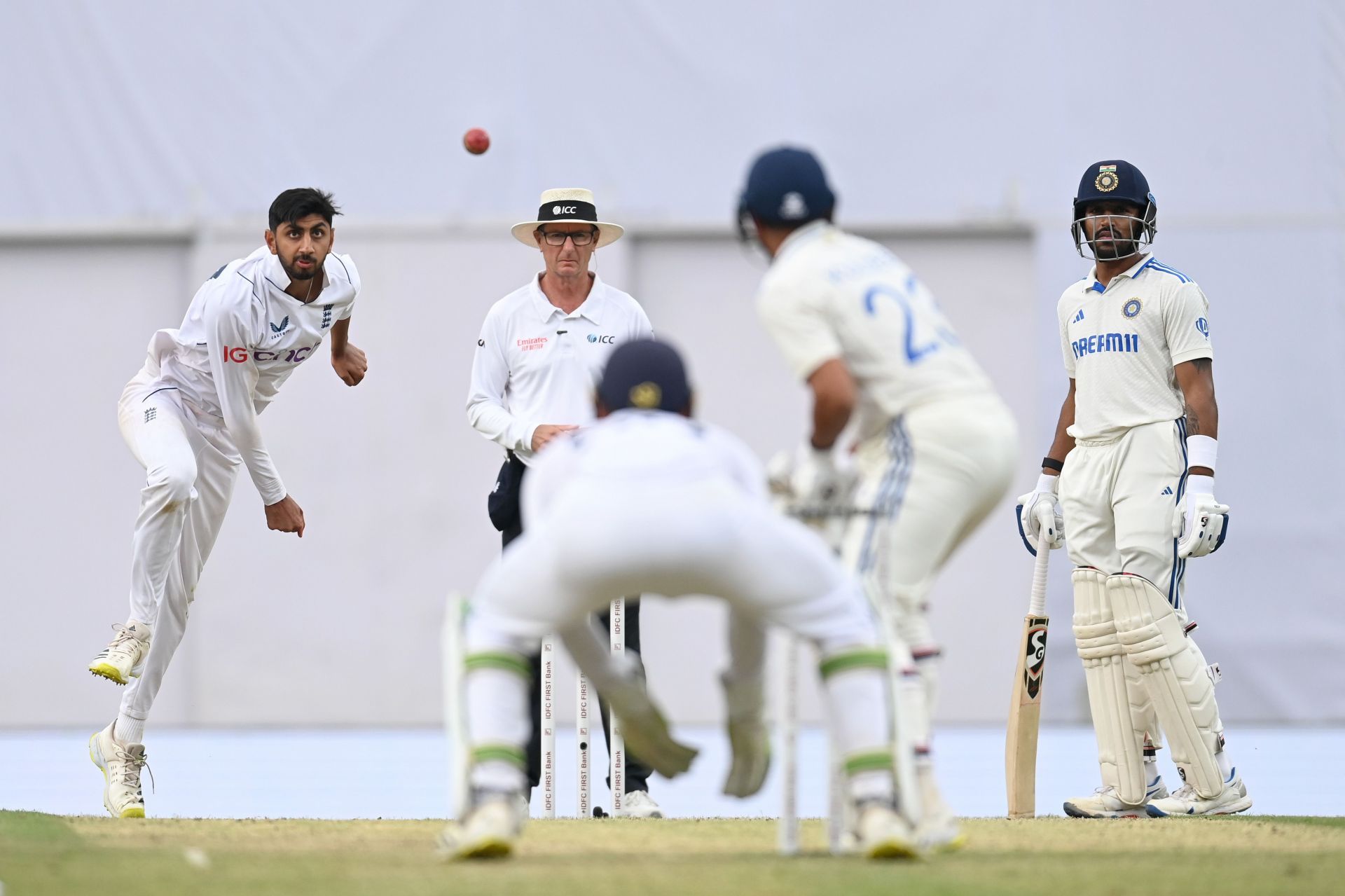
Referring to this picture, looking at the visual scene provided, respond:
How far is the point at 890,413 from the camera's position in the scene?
3.49m

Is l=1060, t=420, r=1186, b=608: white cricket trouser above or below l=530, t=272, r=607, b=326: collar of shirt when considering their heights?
below

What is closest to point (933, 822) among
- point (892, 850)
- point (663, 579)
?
point (892, 850)

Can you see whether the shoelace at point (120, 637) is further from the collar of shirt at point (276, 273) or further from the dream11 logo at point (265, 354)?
the collar of shirt at point (276, 273)

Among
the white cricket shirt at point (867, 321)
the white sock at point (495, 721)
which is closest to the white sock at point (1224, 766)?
the white cricket shirt at point (867, 321)

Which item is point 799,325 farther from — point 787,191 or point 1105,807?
point 1105,807

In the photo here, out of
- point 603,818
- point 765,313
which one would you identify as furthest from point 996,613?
point 765,313

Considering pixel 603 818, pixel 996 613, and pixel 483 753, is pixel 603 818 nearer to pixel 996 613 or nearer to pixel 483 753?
pixel 483 753

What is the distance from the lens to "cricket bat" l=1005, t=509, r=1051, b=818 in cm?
489

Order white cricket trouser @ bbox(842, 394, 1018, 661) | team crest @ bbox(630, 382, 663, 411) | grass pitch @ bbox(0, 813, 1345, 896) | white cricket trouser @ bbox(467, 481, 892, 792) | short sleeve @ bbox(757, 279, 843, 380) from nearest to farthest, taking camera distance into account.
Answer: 1. grass pitch @ bbox(0, 813, 1345, 896)
2. white cricket trouser @ bbox(467, 481, 892, 792)
3. team crest @ bbox(630, 382, 663, 411)
4. short sleeve @ bbox(757, 279, 843, 380)
5. white cricket trouser @ bbox(842, 394, 1018, 661)

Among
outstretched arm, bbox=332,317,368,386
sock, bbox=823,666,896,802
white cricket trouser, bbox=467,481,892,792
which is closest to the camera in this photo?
white cricket trouser, bbox=467,481,892,792

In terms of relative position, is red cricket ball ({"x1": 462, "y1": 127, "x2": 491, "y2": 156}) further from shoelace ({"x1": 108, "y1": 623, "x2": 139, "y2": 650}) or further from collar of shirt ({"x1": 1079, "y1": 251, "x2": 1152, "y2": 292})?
collar of shirt ({"x1": 1079, "y1": 251, "x2": 1152, "y2": 292})

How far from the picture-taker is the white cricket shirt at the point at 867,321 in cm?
335

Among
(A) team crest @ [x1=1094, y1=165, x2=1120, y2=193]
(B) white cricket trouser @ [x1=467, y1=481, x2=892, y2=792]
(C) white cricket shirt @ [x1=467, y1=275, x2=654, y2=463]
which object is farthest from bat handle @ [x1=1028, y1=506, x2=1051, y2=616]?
(B) white cricket trouser @ [x1=467, y1=481, x2=892, y2=792]

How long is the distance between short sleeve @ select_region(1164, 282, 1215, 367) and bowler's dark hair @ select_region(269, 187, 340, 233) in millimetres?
2609
